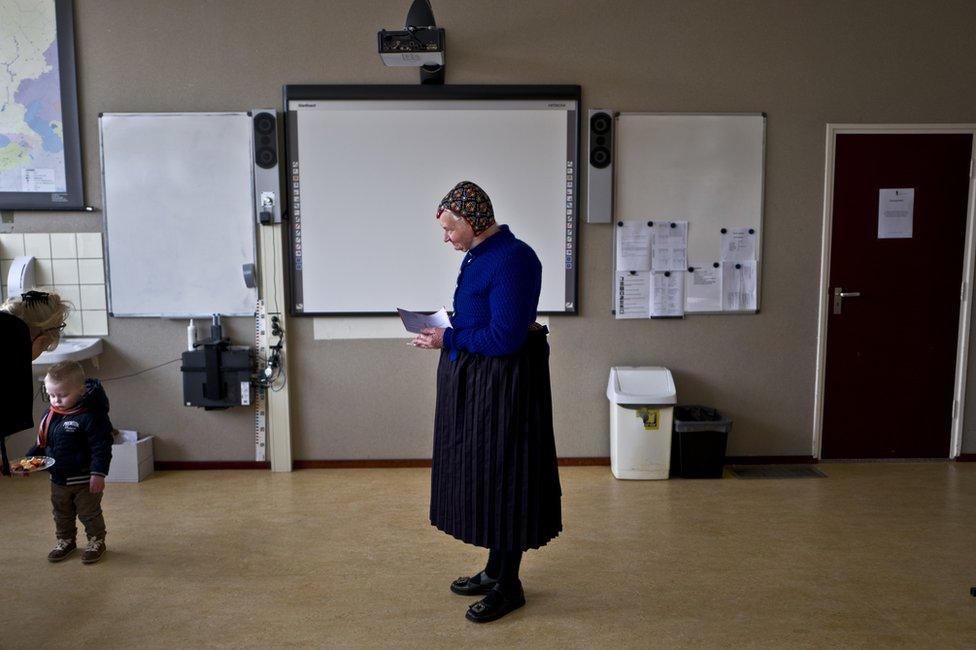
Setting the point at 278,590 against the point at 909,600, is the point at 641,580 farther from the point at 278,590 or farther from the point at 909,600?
the point at 278,590

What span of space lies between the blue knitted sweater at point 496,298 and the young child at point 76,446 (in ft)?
5.15

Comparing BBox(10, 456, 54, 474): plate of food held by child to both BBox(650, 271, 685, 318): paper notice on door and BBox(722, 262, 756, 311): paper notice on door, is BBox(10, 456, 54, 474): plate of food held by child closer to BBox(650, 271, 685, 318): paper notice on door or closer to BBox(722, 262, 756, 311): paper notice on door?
BBox(650, 271, 685, 318): paper notice on door

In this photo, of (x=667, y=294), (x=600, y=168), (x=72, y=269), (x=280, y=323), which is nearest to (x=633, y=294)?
(x=667, y=294)

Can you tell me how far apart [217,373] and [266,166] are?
121cm

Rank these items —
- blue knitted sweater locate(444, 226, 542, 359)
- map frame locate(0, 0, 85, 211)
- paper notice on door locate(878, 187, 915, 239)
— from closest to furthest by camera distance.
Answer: blue knitted sweater locate(444, 226, 542, 359) → map frame locate(0, 0, 85, 211) → paper notice on door locate(878, 187, 915, 239)

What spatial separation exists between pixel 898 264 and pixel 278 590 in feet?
12.6

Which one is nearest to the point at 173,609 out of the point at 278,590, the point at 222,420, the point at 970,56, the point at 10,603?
the point at 278,590

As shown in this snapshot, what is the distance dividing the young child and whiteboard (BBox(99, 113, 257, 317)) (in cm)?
122

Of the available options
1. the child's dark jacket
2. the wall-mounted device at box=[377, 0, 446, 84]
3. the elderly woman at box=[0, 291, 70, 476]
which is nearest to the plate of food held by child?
the elderly woman at box=[0, 291, 70, 476]

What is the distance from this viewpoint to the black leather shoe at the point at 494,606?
248 centimetres

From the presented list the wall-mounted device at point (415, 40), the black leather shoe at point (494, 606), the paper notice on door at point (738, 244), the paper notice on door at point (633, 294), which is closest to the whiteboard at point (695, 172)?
the paper notice on door at point (738, 244)

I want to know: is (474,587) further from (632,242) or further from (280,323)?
(632,242)

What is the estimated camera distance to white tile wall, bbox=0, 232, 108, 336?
159 inches

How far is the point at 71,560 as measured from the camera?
9.73 ft
